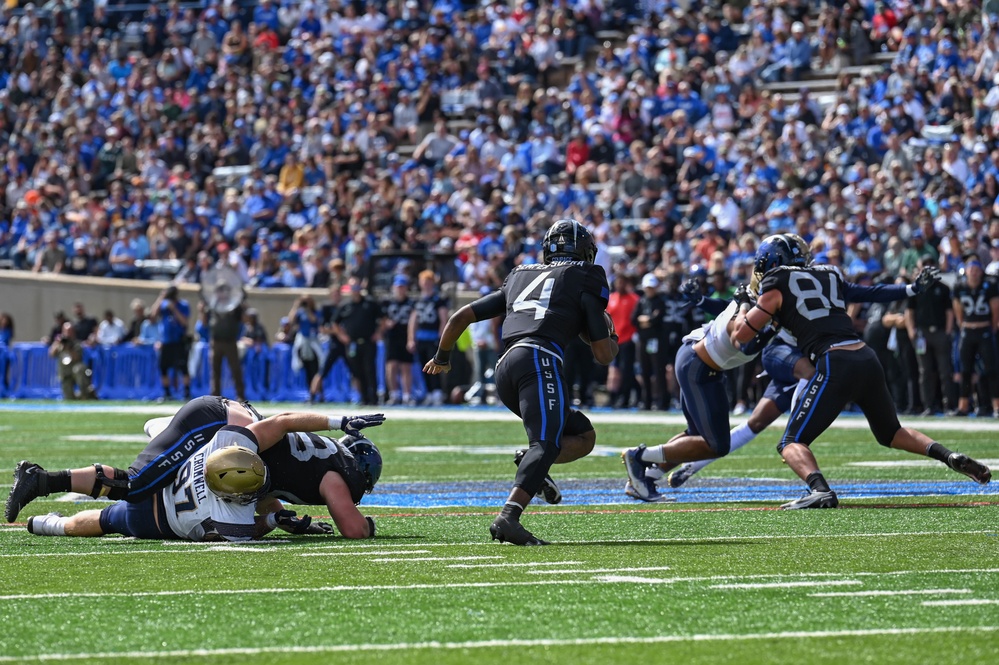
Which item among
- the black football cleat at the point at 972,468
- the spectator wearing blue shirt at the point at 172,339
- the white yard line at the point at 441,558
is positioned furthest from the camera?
the spectator wearing blue shirt at the point at 172,339

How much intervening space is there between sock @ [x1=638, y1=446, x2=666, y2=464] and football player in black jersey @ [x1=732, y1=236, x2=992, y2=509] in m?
0.85

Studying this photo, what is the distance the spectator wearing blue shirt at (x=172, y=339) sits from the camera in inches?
1019

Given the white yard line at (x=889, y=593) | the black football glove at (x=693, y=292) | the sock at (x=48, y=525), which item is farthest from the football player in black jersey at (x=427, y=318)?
the white yard line at (x=889, y=593)

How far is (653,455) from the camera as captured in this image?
34.2 feet

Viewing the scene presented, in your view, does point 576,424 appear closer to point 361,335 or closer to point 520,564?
point 520,564

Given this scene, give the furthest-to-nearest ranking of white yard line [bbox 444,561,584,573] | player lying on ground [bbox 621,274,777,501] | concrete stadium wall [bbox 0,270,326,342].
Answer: concrete stadium wall [bbox 0,270,326,342]
player lying on ground [bbox 621,274,777,501]
white yard line [bbox 444,561,584,573]

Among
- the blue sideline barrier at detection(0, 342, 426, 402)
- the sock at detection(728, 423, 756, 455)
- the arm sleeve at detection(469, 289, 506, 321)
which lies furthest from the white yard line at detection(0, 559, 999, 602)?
the blue sideline barrier at detection(0, 342, 426, 402)

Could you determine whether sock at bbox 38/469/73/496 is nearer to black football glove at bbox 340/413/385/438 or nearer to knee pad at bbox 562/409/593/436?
black football glove at bbox 340/413/385/438

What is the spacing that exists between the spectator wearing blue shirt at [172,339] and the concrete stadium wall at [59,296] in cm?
142

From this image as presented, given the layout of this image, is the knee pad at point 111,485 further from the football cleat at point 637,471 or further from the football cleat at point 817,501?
the football cleat at point 817,501

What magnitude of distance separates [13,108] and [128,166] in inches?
176

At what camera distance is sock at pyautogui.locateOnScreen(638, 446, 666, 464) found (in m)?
10.4

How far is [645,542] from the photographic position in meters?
8.08

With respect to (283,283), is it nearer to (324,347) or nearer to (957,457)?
(324,347)
